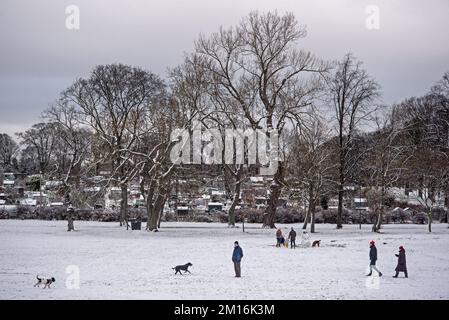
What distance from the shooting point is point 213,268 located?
24.0 metres

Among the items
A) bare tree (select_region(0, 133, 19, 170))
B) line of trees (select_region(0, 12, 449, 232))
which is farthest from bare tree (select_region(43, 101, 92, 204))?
bare tree (select_region(0, 133, 19, 170))

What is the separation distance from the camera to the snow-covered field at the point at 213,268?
18.6 metres

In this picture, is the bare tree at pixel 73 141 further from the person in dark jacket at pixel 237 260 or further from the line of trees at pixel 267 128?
the person in dark jacket at pixel 237 260

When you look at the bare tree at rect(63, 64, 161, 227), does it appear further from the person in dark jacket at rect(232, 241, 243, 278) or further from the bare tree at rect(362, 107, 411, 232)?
the person in dark jacket at rect(232, 241, 243, 278)

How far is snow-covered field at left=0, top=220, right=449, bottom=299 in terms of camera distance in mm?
18594

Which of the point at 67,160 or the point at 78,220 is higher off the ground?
the point at 67,160

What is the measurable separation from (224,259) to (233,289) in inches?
305

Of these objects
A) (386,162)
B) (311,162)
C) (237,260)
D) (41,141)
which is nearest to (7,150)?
→ (41,141)

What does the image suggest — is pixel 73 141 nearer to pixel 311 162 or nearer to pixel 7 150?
pixel 311 162

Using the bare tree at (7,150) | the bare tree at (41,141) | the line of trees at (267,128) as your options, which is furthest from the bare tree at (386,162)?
the bare tree at (7,150)

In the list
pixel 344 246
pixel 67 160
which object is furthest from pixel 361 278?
pixel 67 160

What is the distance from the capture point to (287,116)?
154ft

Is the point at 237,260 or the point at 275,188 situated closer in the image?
the point at 237,260
